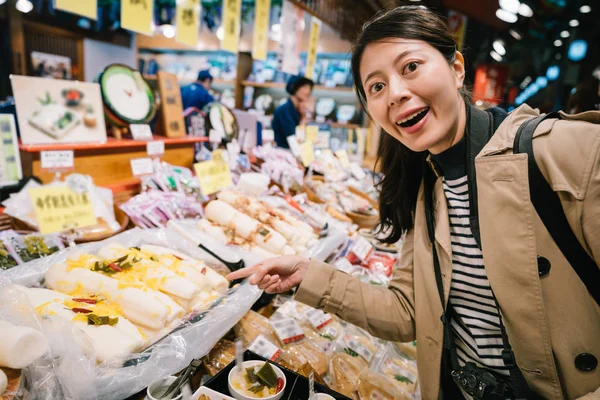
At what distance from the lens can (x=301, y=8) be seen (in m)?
4.77

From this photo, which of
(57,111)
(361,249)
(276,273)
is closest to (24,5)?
(57,111)

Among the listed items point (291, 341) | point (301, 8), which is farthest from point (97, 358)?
point (301, 8)

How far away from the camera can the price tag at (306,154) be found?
410cm

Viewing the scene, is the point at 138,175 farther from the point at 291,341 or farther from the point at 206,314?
the point at 291,341

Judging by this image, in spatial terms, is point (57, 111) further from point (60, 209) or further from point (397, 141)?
point (397, 141)

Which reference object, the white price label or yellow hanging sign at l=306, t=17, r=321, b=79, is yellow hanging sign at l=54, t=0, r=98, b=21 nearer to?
the white price label

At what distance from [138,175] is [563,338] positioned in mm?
2284

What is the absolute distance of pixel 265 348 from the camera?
136 cm

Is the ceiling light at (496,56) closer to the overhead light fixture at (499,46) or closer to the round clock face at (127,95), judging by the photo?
the overhead light fixture at (499,46)

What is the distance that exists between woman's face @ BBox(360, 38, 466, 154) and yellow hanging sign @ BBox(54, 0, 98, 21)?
143 cm

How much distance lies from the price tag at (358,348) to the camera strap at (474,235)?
0.36 meters

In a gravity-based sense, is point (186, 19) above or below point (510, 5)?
below

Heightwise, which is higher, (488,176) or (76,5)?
(76,5)

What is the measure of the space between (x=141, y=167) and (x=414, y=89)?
1.86m
